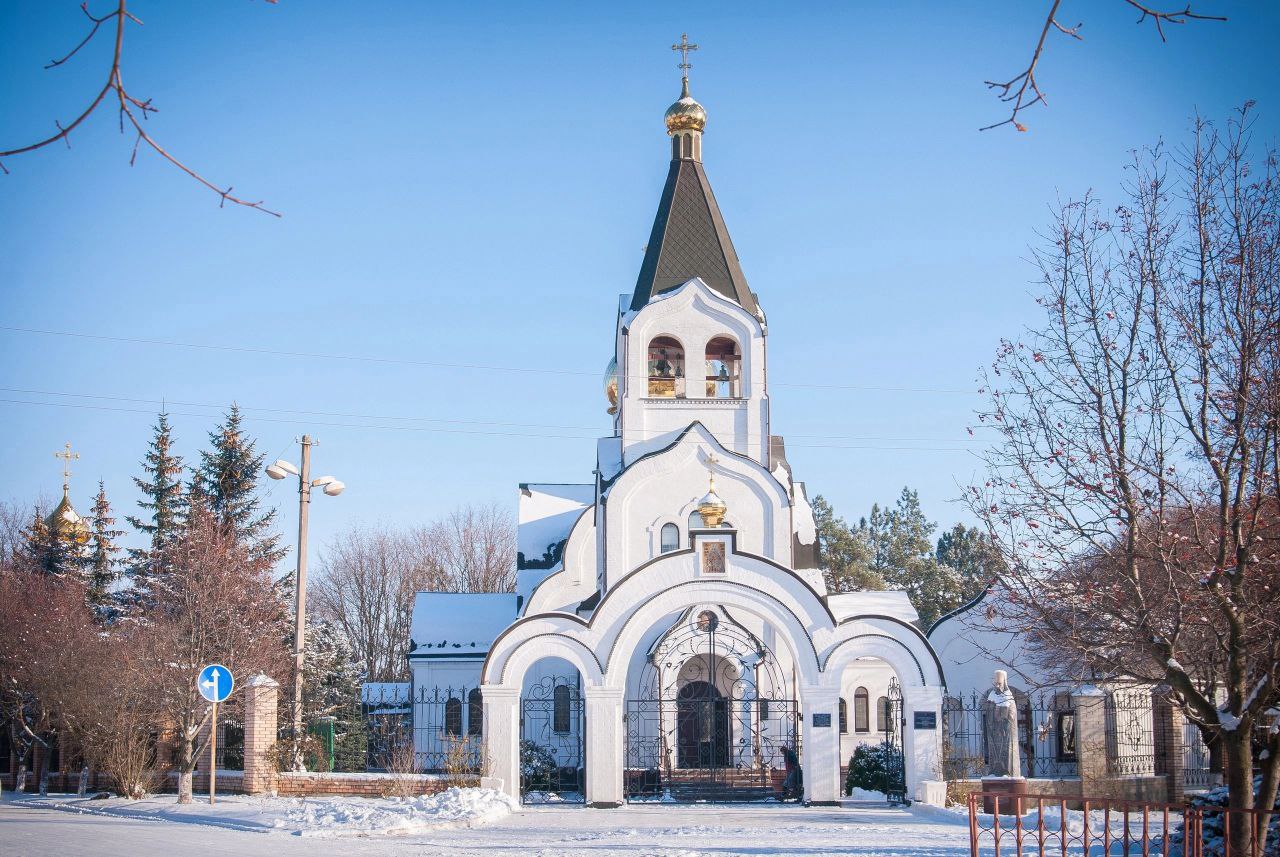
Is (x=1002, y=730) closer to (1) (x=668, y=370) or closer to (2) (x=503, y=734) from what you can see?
(2) (x=503, y=734)

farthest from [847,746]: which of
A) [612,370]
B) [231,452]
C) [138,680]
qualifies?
[231,452]

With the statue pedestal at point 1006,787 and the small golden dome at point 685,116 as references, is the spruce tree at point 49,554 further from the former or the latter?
the statue pedestal at point 1006,787

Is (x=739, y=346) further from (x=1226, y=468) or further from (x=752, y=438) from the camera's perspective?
Answer: (x=1226, y=468)

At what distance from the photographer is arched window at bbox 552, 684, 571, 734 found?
2816 centimetres

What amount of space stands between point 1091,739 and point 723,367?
1115 cm

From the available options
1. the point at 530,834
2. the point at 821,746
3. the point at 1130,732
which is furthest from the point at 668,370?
the point at 530,834

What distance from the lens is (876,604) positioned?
3114 centimetres

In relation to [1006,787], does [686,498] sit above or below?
above

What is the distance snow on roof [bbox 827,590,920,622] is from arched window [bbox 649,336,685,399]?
21.6 ft

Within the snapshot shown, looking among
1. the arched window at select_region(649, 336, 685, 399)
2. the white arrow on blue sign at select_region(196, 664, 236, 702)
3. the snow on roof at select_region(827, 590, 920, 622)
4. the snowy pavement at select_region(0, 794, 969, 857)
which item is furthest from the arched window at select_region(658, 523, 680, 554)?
the white arrow on blue sign at select_region(196, 664, 236, 702)

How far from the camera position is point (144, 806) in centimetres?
1883

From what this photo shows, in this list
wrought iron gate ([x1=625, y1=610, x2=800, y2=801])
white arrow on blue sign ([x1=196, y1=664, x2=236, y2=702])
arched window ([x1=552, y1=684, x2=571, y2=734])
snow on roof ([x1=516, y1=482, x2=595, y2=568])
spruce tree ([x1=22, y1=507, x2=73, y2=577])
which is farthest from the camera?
spruce tree ([x1=22, y1=507, x2=73, y2=577])

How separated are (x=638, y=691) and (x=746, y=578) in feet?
16.4

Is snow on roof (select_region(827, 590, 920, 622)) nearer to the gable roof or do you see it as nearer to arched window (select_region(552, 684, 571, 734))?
arched window (select_region(552, 684, 571, 734))
